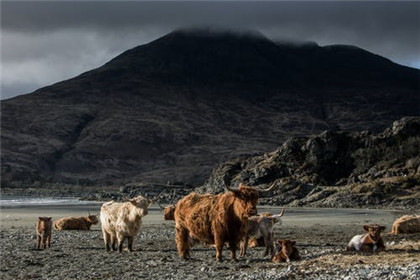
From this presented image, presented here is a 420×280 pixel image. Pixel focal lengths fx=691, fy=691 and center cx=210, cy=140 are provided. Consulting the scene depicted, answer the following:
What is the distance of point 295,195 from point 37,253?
5005 cm

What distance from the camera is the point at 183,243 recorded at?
19531 millimetres

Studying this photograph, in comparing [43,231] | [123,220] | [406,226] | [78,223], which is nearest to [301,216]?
[78,223]

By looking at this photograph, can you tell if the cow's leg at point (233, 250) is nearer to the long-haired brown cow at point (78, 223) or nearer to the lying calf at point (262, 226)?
the lying calf at point (262, 226)

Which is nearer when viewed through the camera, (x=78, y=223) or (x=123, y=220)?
(x=123, y=220)

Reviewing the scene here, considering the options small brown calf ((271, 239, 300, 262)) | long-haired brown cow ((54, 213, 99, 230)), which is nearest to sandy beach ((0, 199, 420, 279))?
small brown calf ((271, 239, 300, 262))

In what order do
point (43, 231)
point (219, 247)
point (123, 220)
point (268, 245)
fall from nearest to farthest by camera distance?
point (219, 247)
point (268, 245)
point (123, 220)
point (43, 231)

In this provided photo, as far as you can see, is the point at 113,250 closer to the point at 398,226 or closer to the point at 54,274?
the point at 54,274

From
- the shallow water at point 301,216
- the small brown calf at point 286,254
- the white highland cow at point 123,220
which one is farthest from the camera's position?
the shallow water at point 301,216

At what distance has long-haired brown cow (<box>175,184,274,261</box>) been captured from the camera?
18266 millimetres

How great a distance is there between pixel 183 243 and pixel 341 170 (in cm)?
6750

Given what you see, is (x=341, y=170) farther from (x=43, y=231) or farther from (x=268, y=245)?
(x=268, y=245)

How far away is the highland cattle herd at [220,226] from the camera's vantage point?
60.0ft

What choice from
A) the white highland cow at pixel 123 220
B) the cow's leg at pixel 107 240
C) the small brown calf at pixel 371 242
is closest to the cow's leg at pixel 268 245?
the small brown calf at pixel 371 242

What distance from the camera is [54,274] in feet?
55.4
